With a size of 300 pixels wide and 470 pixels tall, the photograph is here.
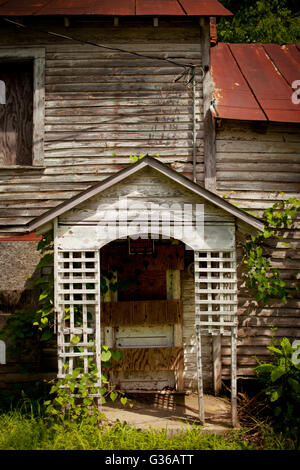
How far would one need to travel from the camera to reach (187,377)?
5.89 meters

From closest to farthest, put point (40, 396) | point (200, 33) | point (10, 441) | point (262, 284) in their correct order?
point (10, 441)
point (40, 396)
point (262, 284)
point (200, 33)

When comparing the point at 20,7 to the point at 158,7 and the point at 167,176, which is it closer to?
the point at 158,7

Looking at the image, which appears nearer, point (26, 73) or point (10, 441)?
point (10, 441)

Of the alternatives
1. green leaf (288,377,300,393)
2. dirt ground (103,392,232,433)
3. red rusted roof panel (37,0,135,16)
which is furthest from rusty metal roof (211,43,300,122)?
dirt ground (103,392,232,433)

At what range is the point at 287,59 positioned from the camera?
7.18 metres

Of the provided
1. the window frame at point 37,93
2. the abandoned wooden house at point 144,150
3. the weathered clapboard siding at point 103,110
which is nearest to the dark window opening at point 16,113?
the abandoned wooden house at point 144,150

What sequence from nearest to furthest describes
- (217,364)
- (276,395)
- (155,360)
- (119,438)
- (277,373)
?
1. (119,438)
2. (276,395)
3. (277,373)
4. (217,364)
5. (155,360)

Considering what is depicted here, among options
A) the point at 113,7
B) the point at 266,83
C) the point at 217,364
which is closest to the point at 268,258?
the point at 217,364

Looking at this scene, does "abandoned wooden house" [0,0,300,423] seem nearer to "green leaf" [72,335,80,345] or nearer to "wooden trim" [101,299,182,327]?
"wooden trim" [101,299,182,327]

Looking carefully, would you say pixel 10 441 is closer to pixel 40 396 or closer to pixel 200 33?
pixel 40 396

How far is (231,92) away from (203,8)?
144 centimetres

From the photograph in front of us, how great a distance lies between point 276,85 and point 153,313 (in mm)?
4614

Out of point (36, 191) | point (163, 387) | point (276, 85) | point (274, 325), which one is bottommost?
point (163, 387)

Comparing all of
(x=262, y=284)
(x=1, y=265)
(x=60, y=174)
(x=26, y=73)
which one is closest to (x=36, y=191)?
(x=60, y=174)
